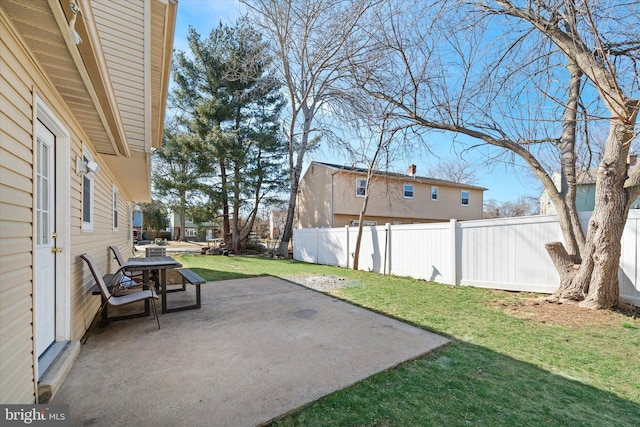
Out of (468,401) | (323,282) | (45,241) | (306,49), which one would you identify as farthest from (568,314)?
(306,49)

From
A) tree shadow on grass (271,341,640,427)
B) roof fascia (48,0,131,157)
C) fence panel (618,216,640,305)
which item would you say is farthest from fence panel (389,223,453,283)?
roof fascia (48,0,131,157)

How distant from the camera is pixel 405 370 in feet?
10.1

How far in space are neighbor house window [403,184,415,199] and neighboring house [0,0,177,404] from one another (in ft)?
54.7

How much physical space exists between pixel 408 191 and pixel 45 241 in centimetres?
1902

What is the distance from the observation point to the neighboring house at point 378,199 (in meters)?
18.1

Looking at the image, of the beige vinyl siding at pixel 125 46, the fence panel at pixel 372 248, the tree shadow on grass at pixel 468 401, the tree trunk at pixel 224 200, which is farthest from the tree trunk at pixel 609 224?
the tree trunk at pixel 224 200

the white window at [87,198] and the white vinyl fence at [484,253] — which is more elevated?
the white window at [87,198]

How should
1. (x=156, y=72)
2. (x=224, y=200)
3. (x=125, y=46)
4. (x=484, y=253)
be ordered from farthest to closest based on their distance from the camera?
(x=224, y=200) < (x=484, y=253) < (x=156, y=72) < (x=125, y=46)

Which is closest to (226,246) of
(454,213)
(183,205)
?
(183,205)

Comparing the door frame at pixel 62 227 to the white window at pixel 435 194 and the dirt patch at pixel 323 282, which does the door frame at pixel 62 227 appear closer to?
the dirt patch at pixel 323 282

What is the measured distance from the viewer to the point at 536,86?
493 cm

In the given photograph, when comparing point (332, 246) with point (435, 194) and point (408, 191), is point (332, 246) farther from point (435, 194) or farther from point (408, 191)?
point (435, 194)

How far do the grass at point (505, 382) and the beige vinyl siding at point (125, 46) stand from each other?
4461 mm

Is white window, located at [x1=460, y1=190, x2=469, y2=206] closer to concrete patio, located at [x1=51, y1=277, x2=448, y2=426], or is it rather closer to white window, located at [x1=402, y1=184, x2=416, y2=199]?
white window, located at [x1=402, y1=184, x2=416, y2=199]
